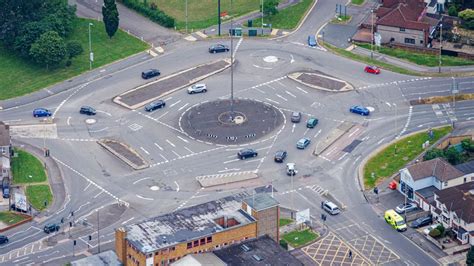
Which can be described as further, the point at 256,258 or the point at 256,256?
the point at 256,256

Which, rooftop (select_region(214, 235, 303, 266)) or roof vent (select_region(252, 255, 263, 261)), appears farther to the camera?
roof vent (select_region(252, 255, 263, 261))

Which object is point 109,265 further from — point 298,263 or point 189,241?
point 298,263

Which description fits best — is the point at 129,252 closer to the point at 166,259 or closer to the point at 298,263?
the point at 166,259

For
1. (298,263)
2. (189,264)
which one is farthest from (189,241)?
(298,263)

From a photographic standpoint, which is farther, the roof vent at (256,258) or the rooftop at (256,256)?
the roof vent at (256,258)

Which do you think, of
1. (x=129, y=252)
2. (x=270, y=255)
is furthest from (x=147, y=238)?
(x=270, y=255)

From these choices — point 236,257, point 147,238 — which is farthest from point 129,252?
point 236,257

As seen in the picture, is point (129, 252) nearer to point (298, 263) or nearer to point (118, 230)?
point (118, 230)
